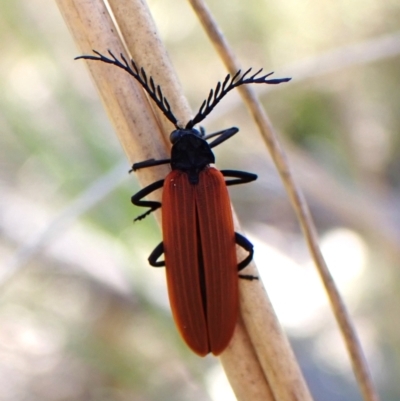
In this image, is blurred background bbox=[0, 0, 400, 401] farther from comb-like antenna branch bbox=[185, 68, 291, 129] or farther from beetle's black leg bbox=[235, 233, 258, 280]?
beetle's black leg bbox=[235, 233, 258, 280]

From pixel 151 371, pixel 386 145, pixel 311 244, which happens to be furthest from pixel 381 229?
pixel 311 244

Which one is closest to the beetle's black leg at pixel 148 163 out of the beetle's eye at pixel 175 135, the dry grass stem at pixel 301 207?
the beetle's eye at pixel 175 135

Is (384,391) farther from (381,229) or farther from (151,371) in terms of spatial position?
(151,371)

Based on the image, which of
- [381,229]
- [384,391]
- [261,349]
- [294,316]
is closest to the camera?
[261,349]

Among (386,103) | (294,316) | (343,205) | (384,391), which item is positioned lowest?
(384,391)

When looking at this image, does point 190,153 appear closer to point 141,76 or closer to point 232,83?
point 232,83

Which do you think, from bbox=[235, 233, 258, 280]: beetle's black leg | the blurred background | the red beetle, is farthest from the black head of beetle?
the blurred background
